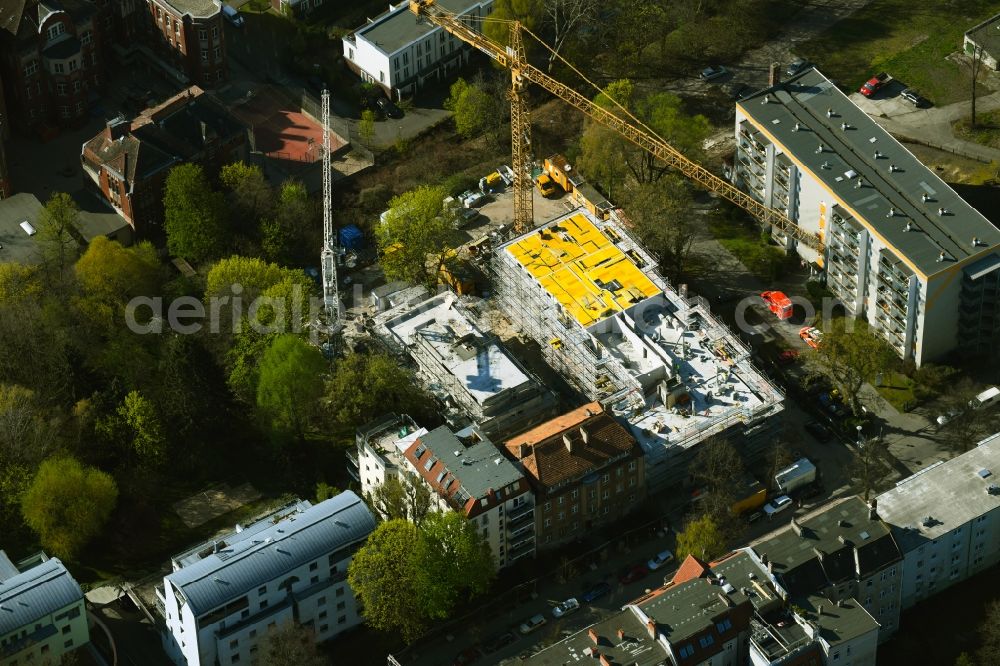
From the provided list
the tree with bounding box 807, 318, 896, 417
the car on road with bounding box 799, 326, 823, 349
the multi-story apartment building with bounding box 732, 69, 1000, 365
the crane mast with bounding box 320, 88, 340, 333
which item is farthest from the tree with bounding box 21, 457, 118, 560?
the multi-story apartment building with bounding box 732, 69, 1000, 365

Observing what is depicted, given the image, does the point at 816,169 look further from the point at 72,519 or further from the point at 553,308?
the point at 72,519

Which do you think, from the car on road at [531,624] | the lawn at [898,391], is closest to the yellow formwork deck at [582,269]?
the lawn at [898,391]

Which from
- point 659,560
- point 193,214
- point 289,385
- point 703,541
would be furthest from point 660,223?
point 193,214

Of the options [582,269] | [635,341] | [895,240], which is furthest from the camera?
[582,269]

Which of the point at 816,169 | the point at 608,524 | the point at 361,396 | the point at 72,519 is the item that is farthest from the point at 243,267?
the point at 816,169

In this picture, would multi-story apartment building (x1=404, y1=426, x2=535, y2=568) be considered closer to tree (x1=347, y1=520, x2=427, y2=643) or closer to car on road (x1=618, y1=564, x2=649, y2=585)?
tree (x1=347, y1=520, x2=427, y2=643)

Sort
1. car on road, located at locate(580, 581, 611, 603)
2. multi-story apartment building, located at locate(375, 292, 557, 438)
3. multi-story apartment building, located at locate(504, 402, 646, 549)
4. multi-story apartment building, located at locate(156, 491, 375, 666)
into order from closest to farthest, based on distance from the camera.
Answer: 1. multi-story apartment building, located at locate(156, 491, 375, 666)
2. car on road, located at locate(580, 581, 611, 603)
3. multi-story apartment building, located at locate(504, 402, 646, 549)
4. multi-story apartment building, located at locate(375, 292, 557, 438)

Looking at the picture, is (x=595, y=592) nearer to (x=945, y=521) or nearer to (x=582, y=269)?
(x=945, y=521)
